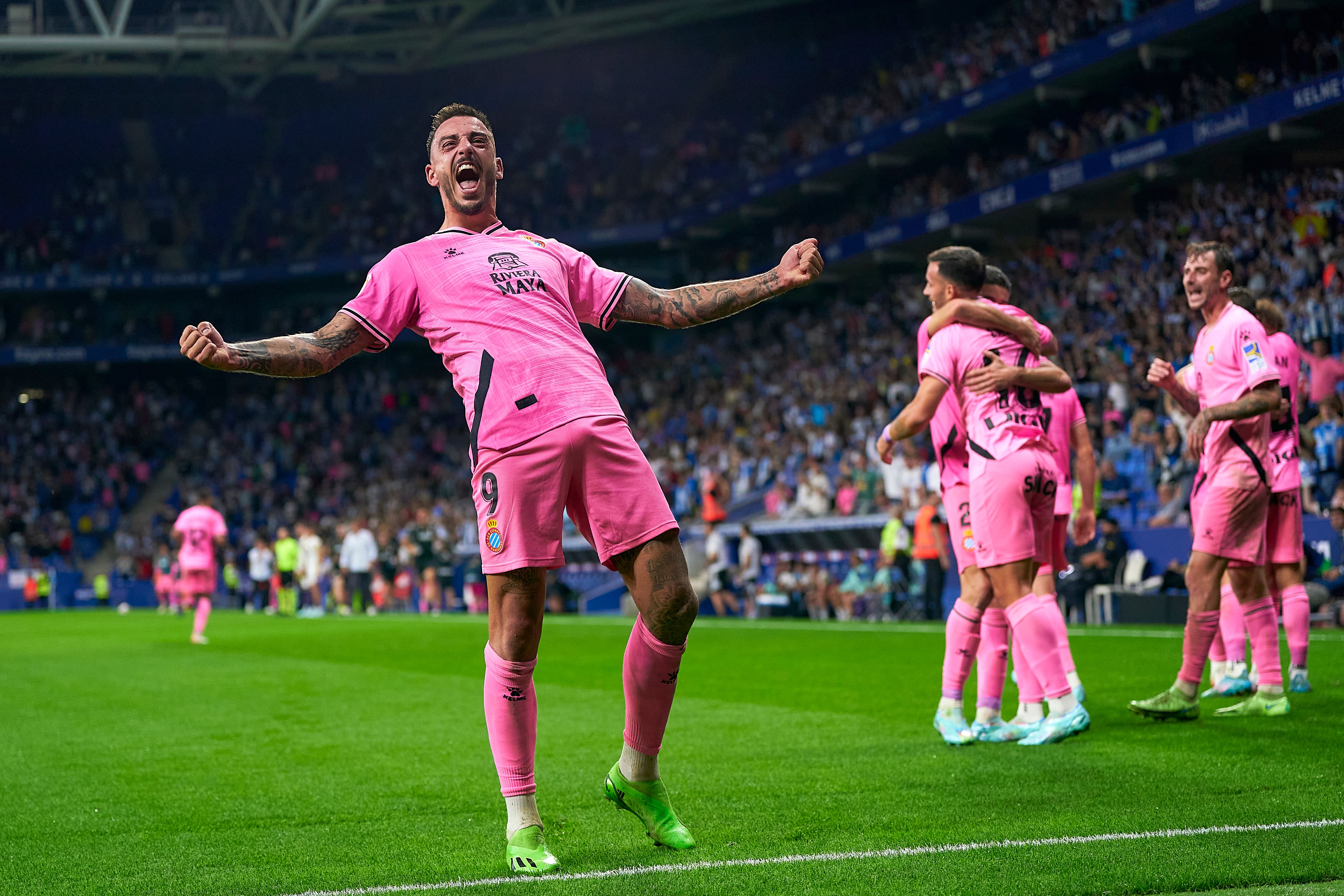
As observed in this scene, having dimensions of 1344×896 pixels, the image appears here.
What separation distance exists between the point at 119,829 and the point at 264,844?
83 centimetres

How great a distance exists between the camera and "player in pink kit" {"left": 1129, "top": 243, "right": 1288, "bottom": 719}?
6977 mm

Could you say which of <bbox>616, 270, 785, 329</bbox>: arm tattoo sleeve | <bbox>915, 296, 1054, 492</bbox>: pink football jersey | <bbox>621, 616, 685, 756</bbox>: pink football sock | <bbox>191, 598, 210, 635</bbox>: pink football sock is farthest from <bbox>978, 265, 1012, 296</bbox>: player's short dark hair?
<bbox>191, 598, 210, 635</bbox>: pink football sock

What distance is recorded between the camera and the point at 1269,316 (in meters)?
7.93

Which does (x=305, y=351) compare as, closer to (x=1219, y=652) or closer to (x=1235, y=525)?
(x=1235, y=525)

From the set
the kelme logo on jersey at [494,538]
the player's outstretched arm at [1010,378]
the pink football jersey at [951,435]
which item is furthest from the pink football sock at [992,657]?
the kelme logo on jersey at [494,538]

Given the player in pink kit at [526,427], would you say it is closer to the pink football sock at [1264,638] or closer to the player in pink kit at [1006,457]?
the player in pink kit at [1006,457]

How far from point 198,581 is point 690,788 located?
1577 cm

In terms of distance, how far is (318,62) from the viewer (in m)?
40.3

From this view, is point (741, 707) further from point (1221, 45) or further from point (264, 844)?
point (1221, 45)

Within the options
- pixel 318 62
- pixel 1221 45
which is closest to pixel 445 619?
pixel 1221 45

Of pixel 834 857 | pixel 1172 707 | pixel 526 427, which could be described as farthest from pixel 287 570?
pixel 834 857

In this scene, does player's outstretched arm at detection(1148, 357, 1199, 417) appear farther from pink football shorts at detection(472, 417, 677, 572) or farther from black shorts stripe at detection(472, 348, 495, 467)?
black shorts stripe at detection(472, 348, 495, 467)

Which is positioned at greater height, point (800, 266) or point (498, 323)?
point (800, 266)

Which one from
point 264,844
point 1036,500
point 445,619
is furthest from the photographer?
point 445,619
